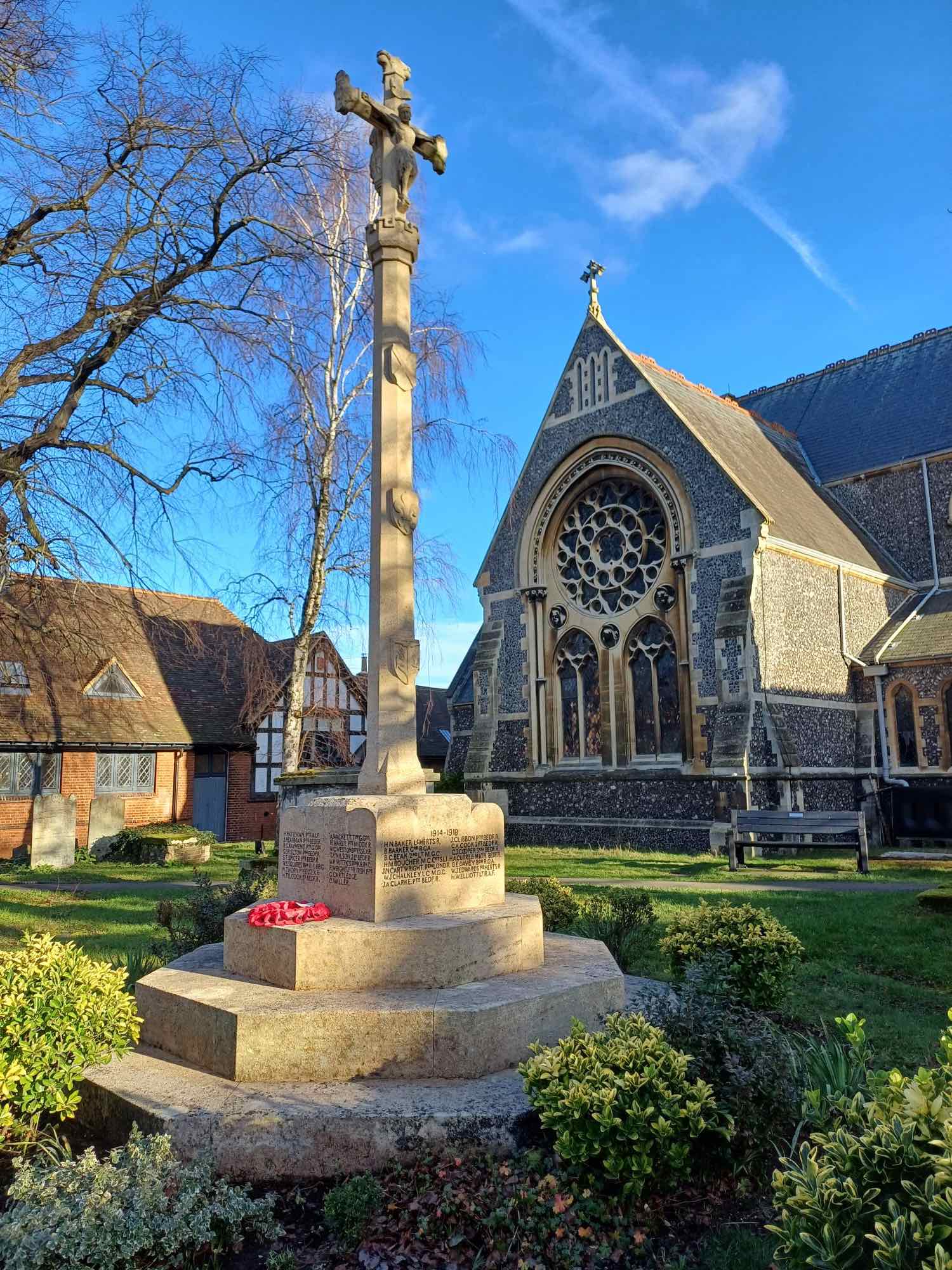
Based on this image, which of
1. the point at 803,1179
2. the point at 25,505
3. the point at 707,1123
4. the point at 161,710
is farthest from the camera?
the point at 161,710

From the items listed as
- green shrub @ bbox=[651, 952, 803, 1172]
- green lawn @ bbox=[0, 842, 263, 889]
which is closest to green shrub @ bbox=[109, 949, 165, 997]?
green shrub @ bbox=[651, 952, 803, 1172]

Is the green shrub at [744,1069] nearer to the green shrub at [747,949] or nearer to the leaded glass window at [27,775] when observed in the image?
the green shrub at [747,949]

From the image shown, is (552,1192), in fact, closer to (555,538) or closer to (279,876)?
(279,876)

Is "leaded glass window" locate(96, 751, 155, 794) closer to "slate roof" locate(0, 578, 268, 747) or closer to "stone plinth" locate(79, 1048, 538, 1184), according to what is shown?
"slate roof" locate(0, 578, 268, 747)

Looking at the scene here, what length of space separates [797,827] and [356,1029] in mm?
10886

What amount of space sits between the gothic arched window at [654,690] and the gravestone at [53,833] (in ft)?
40.3

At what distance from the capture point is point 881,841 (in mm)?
19344

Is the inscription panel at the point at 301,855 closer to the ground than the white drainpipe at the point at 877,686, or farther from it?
closer to the ground

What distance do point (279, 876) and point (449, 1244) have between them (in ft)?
10.0

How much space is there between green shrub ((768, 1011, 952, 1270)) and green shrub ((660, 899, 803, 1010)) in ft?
11.0

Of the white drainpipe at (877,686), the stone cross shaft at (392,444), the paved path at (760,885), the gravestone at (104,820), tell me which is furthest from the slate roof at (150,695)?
the white drainpipe at (877,686)

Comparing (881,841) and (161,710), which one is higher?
(161,710)

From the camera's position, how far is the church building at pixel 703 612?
59.5 ft

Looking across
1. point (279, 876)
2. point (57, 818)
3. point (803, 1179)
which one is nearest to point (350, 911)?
point (279, 876)
